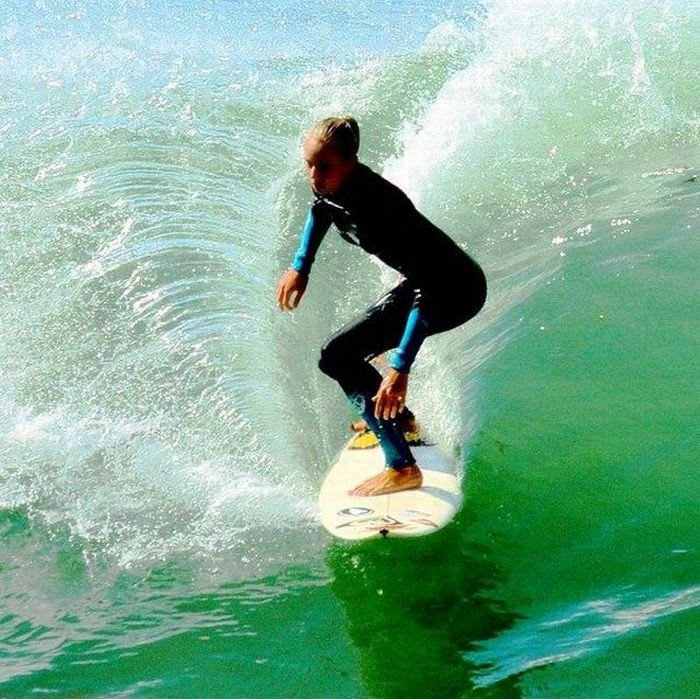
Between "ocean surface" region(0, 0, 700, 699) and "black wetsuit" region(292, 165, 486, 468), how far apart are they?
77 centimetres

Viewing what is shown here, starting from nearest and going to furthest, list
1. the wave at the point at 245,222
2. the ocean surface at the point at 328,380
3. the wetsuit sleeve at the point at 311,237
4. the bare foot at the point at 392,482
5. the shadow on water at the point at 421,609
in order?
the shadow on water at the point at 421,609 < the ocean surface at the point at 328,380 < the wetsuit sleeve at the point at 311,237 < the bare foot at the point at 392,482 < the wave at the point at 245,222

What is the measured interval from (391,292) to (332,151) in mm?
979

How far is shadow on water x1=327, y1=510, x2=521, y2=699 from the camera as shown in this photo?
168 inches

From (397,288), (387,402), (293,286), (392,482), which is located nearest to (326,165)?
(293,286)

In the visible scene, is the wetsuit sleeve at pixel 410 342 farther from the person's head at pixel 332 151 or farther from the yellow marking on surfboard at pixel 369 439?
the yellow marking on surfboard at pixel 369 439

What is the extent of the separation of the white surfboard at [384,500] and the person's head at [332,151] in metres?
1.56

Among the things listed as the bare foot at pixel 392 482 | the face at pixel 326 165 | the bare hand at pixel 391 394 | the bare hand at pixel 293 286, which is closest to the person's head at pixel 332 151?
the face at pixel 326 165

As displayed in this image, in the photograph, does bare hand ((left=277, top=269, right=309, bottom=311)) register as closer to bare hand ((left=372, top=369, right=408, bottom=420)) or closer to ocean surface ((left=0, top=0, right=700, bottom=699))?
bare hand ((left=372, top=369, right=408, bottom=420))

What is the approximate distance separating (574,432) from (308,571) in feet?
6.02

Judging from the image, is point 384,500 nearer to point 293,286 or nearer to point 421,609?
point 421,609

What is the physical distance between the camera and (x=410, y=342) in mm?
4777

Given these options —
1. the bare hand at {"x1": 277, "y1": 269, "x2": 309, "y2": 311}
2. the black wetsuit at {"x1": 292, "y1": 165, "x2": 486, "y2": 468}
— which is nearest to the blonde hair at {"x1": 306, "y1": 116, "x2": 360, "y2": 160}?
the black wetsuit at {"x1": 292, "y1": 165, "x2": 486, "y2": 468}

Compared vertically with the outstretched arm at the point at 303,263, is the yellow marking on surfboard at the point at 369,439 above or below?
below

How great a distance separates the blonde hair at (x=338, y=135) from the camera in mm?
4570
